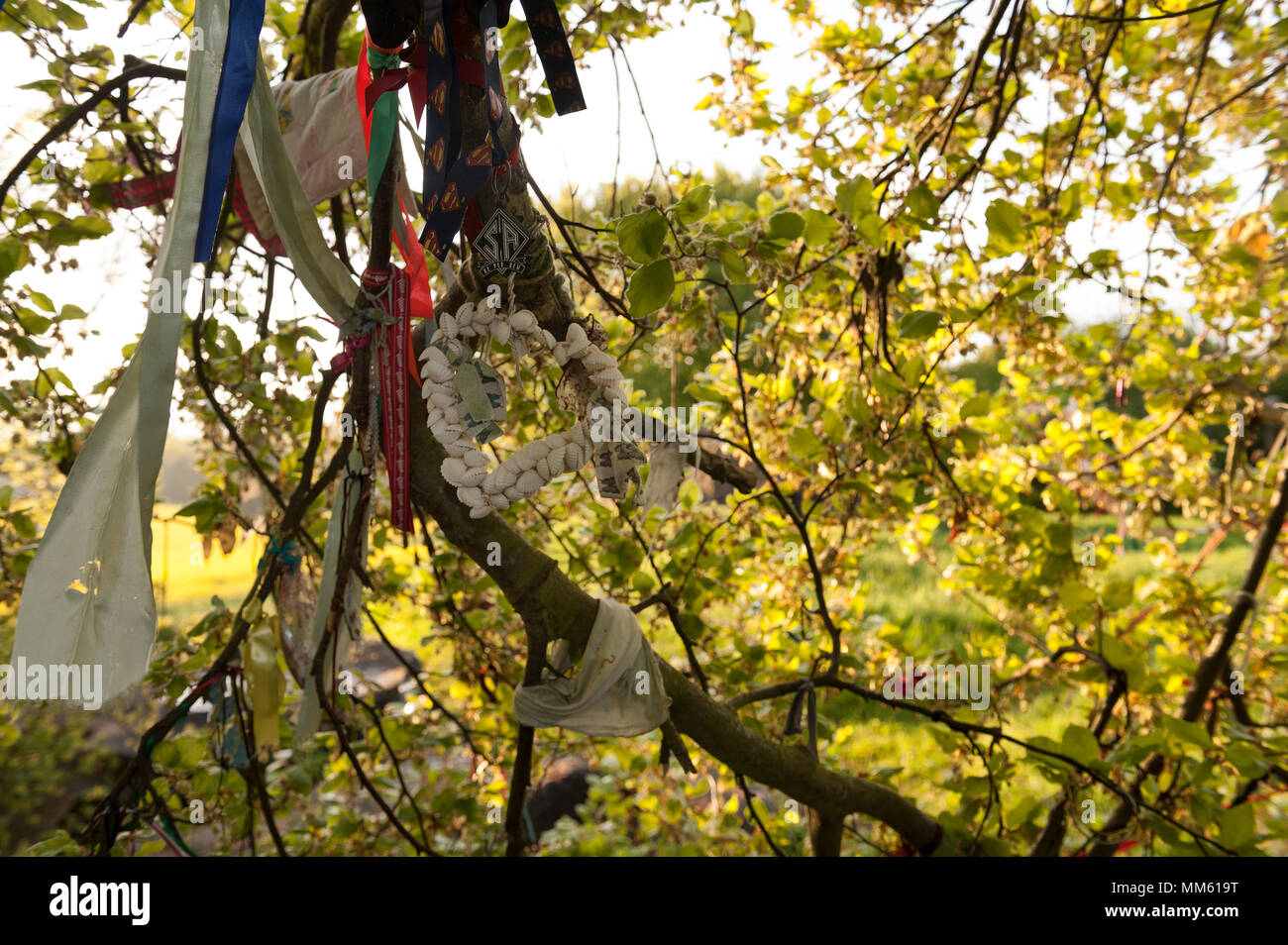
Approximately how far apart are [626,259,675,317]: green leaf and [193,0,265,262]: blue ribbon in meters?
0.42

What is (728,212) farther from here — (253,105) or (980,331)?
(253,105)

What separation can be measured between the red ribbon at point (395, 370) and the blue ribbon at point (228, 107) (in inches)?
8.2

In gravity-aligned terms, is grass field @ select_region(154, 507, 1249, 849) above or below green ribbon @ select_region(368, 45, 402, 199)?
below

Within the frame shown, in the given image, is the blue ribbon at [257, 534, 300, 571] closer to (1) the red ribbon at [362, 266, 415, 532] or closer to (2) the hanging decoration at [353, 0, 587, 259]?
(1) the red ribbon at [362, 266, 415, 532]

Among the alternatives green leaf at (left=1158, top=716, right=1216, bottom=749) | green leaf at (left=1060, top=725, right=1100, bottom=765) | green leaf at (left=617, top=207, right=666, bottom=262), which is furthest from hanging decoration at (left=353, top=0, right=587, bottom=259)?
green leaf at (left=1158, top=716, right=1216, bottom=749)

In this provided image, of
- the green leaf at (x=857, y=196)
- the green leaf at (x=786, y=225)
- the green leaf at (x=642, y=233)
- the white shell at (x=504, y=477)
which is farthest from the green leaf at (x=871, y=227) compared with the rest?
the white shell at (x=504, y=477)

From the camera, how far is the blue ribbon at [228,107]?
29.6 inches

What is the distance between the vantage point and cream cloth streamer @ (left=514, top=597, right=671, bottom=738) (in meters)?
1.02

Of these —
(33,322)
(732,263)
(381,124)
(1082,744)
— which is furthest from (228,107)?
(1082,744)

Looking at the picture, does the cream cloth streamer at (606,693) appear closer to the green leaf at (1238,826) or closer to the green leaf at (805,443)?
the green leaf at (805,443)

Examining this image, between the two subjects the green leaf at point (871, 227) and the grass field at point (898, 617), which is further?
the grass field at point (898, 617)

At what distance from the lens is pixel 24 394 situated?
1270mm

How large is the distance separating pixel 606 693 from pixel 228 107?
802mm
